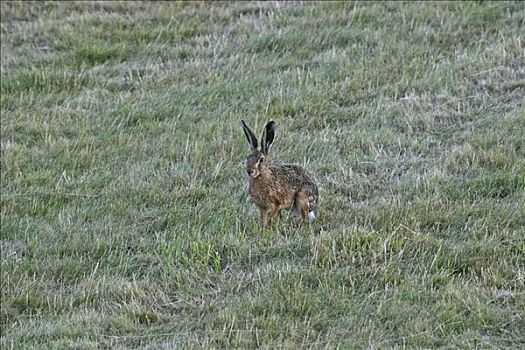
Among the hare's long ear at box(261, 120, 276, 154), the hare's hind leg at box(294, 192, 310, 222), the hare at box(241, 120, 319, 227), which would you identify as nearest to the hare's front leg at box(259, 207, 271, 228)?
the hare at box(241, 120, 319, 227)

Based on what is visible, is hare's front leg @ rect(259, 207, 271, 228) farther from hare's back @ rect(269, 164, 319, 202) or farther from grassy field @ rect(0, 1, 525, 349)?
hare's back @ rect(269, 164, 319, 202)

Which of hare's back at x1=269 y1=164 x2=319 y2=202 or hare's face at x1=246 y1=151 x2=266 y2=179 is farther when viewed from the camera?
hare's back at x1=269 y1=164 x2=319 y2=202

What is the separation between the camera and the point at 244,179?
10016 mm

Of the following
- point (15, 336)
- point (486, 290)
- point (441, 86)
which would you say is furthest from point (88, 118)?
point (486, 290)

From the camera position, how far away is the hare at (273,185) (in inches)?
334

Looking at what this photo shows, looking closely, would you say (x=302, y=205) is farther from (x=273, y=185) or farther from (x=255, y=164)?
(x=255, y=164)

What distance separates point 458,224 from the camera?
8531 mm

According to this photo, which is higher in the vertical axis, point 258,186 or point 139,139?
point 258,186

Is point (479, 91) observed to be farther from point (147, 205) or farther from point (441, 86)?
point (147, 205)

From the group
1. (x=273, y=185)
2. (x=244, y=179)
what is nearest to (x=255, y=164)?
(x=273, y=185)

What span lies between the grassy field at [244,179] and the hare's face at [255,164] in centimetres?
51

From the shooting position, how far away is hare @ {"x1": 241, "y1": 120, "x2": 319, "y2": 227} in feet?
27.8

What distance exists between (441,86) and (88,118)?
3638mm

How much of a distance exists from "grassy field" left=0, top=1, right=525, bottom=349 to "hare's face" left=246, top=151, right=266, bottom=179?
0.51 metres
